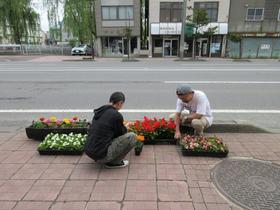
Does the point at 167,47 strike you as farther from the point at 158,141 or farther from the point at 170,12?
the point at 158,141

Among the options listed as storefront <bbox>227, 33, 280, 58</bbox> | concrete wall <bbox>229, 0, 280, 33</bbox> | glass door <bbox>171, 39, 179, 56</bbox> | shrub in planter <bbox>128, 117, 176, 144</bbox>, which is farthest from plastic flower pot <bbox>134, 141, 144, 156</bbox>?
storefront <bbox>227, 33, 280, 58</bbox>

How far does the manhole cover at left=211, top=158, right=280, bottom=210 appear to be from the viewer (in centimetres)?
264

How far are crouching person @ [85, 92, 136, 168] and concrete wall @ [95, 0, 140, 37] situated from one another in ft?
84.5

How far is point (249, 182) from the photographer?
9.81 ft

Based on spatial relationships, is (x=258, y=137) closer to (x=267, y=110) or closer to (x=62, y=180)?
(x=267, y=110)

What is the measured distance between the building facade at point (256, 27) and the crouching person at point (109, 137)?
25806 mm

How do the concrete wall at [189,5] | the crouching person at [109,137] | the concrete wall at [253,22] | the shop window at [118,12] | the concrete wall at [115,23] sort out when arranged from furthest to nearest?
the shop window at [118,12]
the concrete wall at [115,23]
the concrete wall at [253,22]
the concrete wall at [189,5]
the crouching person at [109,137]

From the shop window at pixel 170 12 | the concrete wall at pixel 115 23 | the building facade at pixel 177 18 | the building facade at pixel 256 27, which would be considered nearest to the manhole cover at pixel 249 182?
the building facade at pixel 177 18

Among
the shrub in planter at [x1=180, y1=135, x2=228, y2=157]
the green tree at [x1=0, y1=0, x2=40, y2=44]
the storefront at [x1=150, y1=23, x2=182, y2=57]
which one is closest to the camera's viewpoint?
the shrub in planter at [x1=180, y1=135, x2=228, y2=157]

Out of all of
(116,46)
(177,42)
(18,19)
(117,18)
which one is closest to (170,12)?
(177,42)

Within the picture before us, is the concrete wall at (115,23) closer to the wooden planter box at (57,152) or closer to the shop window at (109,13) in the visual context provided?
the shop window at (109,13)

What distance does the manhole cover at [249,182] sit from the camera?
2.64 meters

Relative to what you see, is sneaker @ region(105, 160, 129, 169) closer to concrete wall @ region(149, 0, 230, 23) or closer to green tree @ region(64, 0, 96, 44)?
concrete wall @ region(149, 0, 230, 23)

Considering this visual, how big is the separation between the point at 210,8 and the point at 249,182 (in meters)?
26.9
